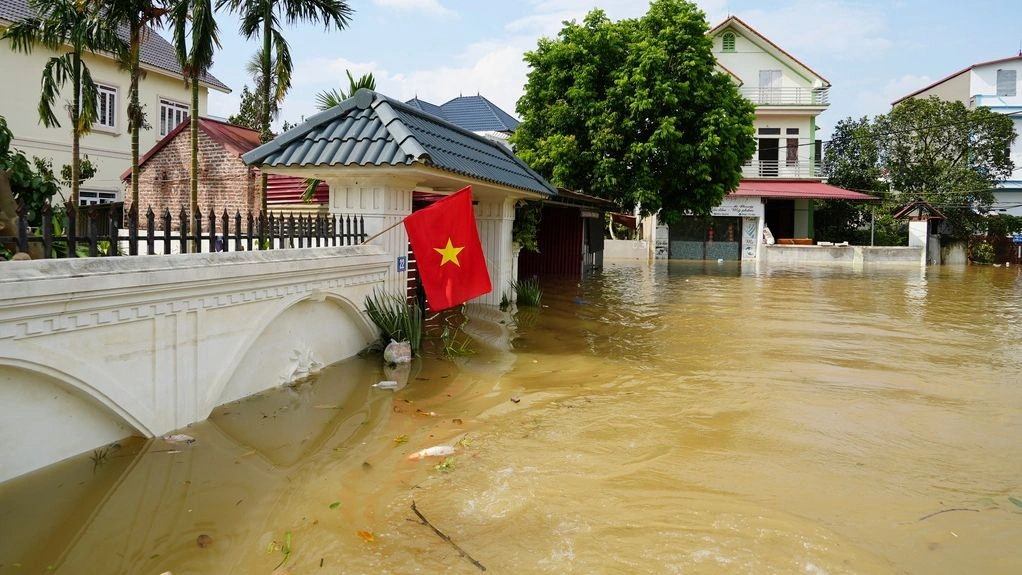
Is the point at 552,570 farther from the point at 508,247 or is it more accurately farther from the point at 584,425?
the point at 508,247

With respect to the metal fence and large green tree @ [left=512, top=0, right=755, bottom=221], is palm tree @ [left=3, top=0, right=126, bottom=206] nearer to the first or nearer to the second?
the metal fence

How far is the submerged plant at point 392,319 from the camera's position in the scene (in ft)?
27.8

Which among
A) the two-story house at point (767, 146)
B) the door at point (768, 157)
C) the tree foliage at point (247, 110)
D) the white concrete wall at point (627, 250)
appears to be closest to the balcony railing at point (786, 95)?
the two-story house at point (767, 146)

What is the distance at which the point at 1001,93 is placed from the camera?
143 ft

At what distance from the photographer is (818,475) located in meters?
5.11

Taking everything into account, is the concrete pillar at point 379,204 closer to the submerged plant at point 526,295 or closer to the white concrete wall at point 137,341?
the white concrete wall at point 137,341

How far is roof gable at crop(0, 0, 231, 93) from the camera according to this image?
18578 mm

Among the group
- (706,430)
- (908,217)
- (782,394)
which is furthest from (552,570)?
(908,217)

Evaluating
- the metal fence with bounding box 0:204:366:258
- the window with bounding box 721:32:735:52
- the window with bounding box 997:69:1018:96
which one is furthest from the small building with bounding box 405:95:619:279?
the window with bounding box 997:69:1018:96

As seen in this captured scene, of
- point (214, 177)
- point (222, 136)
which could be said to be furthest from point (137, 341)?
point (214, 177)

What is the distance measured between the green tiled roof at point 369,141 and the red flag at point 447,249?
481mm

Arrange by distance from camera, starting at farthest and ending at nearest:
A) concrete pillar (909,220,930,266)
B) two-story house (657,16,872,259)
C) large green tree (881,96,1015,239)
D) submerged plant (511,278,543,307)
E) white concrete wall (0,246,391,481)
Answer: two-story house (657,16,872,259)
large green tree (881,96,1015,239)
concrete pillar (909,220,930,266)
submerged plant (511,278,543,307)
white concrete wall (0,246,391,481)

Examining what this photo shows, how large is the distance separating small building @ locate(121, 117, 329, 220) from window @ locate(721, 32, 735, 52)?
2665cm

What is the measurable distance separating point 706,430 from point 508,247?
764 cm
